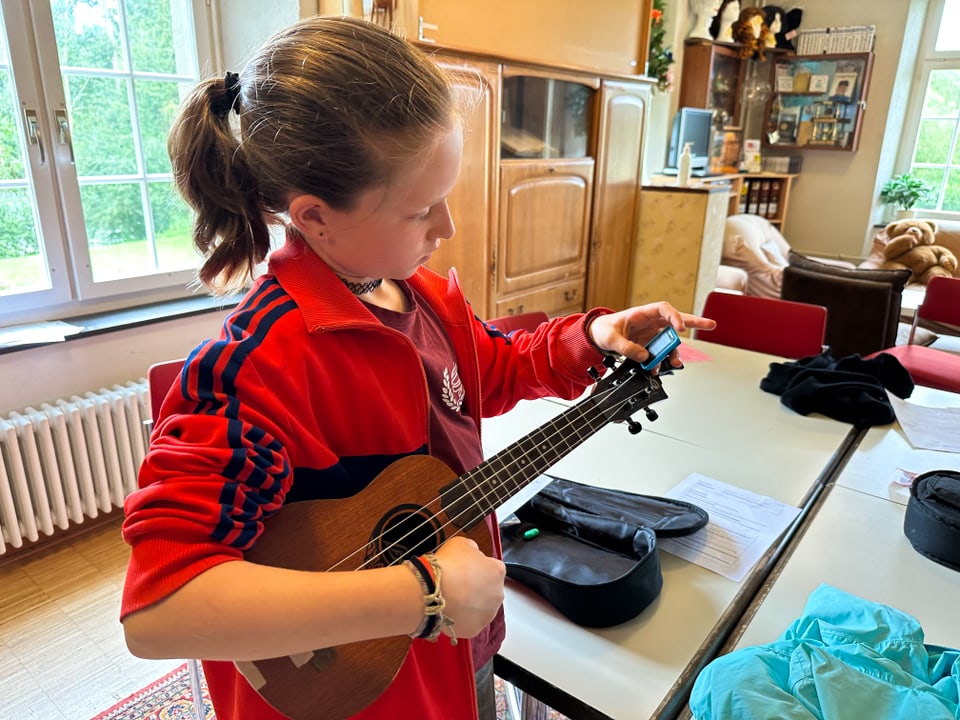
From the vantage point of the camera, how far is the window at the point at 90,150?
2.06 m

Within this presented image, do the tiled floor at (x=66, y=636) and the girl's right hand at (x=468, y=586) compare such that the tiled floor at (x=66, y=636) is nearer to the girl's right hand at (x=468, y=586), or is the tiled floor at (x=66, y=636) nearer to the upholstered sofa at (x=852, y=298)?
the girl's right hand at (x=468, y=586)

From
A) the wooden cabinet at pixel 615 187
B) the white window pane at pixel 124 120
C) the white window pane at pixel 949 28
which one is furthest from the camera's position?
the white window pane at pixel 949 28

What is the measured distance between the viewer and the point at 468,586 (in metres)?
0.58

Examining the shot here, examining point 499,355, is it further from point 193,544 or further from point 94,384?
point 94,384

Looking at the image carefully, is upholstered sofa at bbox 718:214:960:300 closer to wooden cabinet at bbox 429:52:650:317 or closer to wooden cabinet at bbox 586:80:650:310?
Answer: wooden cabinet at bbox 586:80:650:310

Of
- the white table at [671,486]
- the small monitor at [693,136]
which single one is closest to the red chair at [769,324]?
the white table at [671,486]

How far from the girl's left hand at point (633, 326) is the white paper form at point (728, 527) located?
13.0 inches

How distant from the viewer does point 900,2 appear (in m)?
5.49

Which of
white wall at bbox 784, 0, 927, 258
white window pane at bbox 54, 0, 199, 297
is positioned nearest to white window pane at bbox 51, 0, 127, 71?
white window pane at bbox 54, 0, 199, 297

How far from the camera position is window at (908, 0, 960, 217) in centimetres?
570

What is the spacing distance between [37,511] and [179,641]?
2085 mm

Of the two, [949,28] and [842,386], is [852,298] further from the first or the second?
[949,28]

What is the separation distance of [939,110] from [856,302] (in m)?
3.87

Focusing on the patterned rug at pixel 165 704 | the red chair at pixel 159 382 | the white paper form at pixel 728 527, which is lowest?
the patterned rug at pixel 165 704
